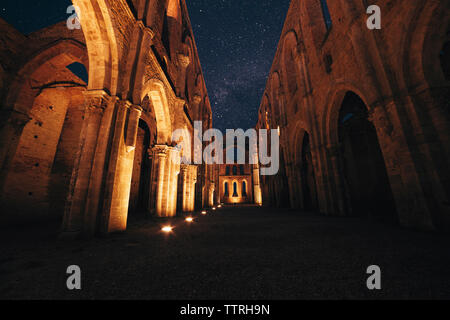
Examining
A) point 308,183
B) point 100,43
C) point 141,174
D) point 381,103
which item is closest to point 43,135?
point 141,174

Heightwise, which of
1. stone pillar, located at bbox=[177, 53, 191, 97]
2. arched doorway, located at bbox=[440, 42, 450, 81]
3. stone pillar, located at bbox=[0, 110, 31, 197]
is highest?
stone pillar, located at bbox=[177, 53, 191, 97]

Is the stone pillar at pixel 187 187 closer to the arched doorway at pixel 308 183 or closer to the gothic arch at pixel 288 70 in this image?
the arched doorway at pixel 308 183

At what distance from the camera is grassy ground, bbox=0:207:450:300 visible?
1.64 m

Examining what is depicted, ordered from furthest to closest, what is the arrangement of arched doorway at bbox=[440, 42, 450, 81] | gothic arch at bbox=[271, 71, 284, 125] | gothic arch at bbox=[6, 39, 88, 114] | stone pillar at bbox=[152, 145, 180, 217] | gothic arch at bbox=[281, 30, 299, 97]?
gothic arch at bbox=[271, 71, 284, 125] → gothic arch at bbox=[281, 30, 299, 97] → stone pillar at bbox=[152, 145, 180, 217] → gothic arch at bbox=[6, 39, 88, 114] → arched doorway at bbox=[440, 42, 450, 81]

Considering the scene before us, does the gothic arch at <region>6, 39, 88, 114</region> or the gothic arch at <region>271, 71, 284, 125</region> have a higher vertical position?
the gothic arch at <region>271, 71, 284, 125</region>

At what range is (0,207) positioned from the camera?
6855mm

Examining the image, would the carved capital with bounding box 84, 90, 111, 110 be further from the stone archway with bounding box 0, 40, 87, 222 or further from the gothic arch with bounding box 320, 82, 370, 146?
the gothic arch with bounding box 320, 82, 370, 146

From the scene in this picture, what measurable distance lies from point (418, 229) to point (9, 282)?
26.3 ft

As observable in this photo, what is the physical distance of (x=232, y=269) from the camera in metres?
2.19

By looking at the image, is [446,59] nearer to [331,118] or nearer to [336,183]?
[331,118]

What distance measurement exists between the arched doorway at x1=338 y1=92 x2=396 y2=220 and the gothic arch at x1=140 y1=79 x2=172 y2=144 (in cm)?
962

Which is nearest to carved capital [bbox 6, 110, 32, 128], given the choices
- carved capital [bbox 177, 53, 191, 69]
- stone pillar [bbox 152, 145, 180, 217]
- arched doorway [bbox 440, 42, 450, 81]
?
stone pillar [bbox 152, 145, 180, 217]

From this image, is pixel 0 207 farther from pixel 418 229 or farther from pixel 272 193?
pixel 272 193
